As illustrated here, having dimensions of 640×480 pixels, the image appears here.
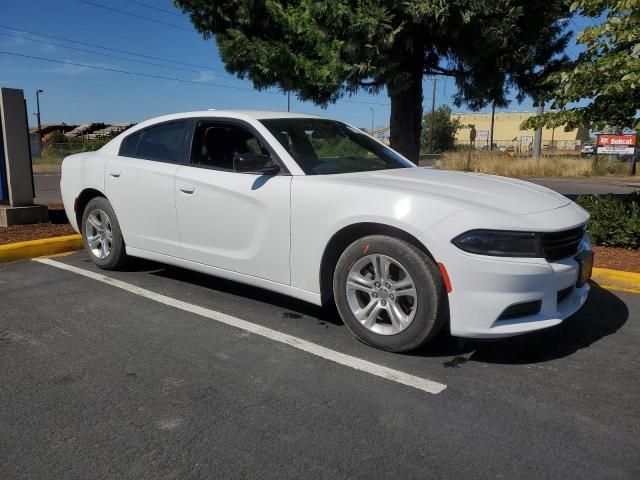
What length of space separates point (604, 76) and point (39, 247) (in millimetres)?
6485

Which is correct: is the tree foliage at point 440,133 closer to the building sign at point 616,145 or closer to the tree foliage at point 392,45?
the building sign at point 616,145

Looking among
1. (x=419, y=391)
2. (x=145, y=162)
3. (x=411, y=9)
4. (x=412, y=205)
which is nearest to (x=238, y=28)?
(x=411, y=9)

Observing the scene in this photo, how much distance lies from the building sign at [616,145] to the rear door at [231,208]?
28.6 metres

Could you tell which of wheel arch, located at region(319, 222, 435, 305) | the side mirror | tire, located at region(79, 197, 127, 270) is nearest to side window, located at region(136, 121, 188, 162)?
tire, located at region(79, 197, 127, 270)

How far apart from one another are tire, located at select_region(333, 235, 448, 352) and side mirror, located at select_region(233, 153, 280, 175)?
2.95 ft

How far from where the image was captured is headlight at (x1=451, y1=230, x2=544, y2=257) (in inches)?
125

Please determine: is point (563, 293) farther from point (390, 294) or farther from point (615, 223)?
point (615, 223)

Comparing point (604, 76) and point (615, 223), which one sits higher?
point (604, 76)

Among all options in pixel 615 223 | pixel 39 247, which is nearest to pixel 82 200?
pixel 39 247

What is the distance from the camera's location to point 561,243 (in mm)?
3389

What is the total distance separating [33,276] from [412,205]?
400 centimetres

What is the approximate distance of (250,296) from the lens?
4809mm

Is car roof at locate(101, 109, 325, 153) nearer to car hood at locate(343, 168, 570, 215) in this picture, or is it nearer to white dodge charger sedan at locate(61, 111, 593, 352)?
white dodge charger sedan at locate(61, 111, 593, 352)

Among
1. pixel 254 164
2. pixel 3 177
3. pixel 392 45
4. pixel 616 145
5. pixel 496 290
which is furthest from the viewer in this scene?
pixel 616 145
